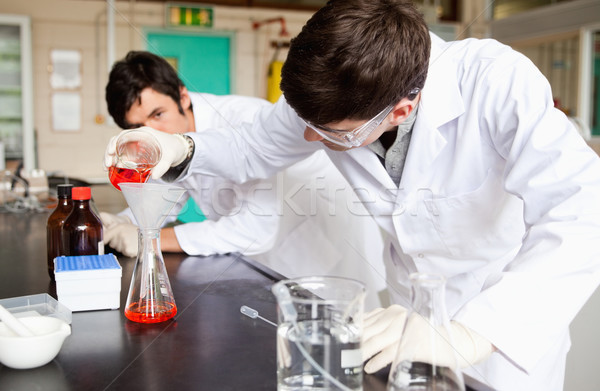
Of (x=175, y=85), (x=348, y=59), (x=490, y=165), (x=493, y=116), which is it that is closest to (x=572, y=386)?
(x=490, y=165)

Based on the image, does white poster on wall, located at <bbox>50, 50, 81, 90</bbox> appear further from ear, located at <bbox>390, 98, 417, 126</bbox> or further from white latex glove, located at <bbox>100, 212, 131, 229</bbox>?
ear, located at <bbox>390, 98, 417, 126</bbox>

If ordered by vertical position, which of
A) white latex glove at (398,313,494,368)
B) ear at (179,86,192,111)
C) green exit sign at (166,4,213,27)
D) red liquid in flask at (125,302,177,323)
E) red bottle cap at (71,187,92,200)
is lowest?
red liquid in flask at (125,302,177,323)

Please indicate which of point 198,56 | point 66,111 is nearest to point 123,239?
point 66,111

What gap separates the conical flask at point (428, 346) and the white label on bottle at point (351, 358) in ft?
0.18

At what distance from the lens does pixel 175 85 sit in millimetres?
2074

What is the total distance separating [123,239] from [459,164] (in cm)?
91

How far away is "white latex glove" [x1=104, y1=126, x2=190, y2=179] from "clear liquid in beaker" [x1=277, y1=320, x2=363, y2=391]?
29.4 inches

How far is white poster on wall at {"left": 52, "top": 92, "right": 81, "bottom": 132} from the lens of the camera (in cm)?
527

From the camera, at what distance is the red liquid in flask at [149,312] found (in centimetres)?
96

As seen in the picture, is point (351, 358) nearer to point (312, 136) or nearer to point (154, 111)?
point (312, 136)

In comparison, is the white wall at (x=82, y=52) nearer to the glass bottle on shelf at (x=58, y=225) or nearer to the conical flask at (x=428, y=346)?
the glass bottle on shelf at (x=58, y=225)

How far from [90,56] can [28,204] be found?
3350 mm

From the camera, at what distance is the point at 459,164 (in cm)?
126

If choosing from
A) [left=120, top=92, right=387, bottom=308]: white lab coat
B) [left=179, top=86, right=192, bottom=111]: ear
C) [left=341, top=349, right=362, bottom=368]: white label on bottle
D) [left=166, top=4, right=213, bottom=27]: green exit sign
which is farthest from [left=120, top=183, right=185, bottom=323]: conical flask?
[left=166, top=4, right=213, bottom=27]: green exit sign
